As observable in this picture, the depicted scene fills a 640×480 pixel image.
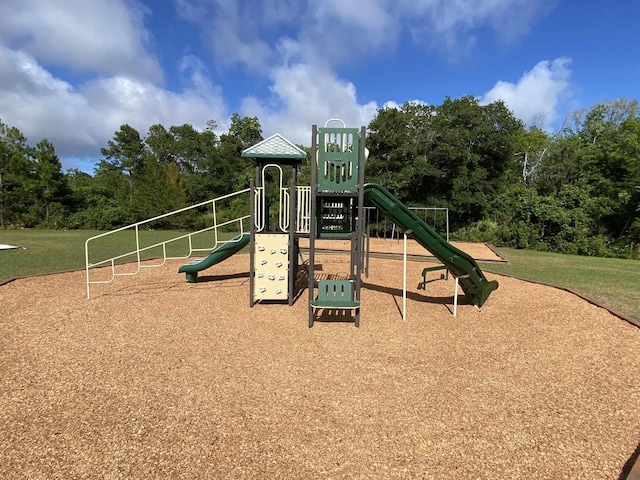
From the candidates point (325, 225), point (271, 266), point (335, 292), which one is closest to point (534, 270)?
point (325, 225)

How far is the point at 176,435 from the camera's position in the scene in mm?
2732

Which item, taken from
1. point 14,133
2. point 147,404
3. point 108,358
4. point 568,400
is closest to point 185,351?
point 108,358

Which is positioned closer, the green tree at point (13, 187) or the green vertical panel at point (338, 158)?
the green vertical panel at point (338, 158)

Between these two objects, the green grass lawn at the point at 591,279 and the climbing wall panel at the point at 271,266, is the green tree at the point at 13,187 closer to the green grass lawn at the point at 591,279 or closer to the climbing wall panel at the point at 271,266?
the climbing wall panel at the point at 271,266

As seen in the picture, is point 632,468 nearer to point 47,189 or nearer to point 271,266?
point 271,266

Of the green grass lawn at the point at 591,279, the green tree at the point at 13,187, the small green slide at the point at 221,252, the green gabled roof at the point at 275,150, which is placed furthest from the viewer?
the green tree at the point at 13,187

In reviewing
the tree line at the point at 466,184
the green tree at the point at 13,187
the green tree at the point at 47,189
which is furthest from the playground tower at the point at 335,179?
the green tree at the point at 13,187

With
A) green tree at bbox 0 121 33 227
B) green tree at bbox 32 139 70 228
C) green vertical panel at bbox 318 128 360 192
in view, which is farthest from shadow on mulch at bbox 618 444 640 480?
green tree at bbox 0 121 33 227

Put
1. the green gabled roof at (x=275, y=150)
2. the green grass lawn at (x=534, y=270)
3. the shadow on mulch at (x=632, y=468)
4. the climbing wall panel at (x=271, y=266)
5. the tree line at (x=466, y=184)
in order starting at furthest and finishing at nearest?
the tree line at (x=466, y=184) < the green grass lawn at (x=534, y=270) < the climbing wall panel at (x=271, y=266) < the green gabled roof at (x=275, y=150) < the shadow on mulch at (x=632, y=468)

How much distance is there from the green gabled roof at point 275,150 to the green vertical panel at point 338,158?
644 millimetres

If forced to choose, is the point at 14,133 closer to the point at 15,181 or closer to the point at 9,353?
the point at 15,181

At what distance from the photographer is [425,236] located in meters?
5.82

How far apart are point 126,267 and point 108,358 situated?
6.57 meters

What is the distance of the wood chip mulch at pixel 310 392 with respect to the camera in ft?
8.20
